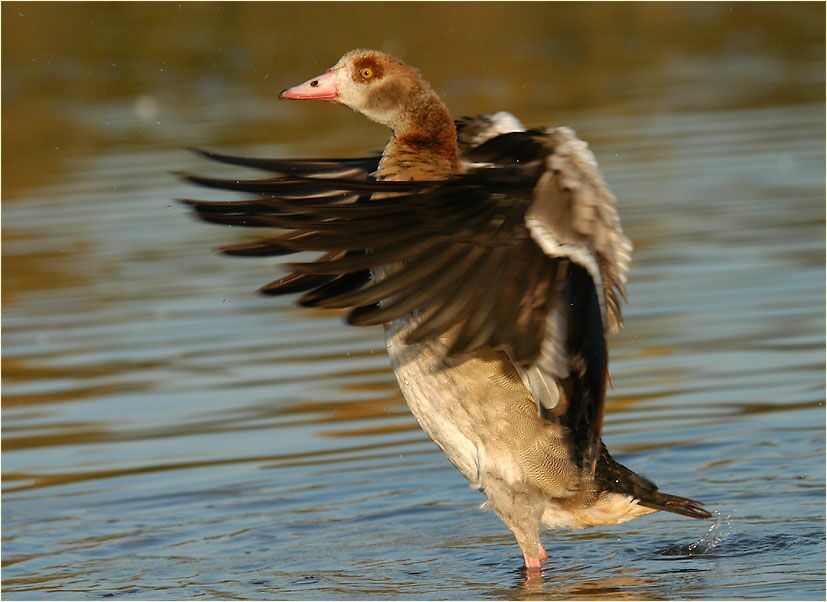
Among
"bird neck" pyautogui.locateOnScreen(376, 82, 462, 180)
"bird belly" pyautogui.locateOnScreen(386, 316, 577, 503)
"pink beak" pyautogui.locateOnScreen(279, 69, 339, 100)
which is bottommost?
"bird belly" pyautogui.locateOnScreen(386, 316, 577, 503)

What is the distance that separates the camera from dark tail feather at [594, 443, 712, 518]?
7.11m

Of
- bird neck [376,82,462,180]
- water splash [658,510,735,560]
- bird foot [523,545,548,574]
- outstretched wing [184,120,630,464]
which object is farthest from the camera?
water splash [658,510,735,560]

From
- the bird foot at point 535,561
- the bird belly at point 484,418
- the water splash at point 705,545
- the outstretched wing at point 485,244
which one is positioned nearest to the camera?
the outstretched wing at point 485,244

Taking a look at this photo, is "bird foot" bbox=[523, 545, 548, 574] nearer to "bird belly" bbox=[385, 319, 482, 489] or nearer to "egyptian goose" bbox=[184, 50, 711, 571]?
"egyptian goose" bbox=[184, 50, 711, 571]

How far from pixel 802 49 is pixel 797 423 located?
15.1 meters

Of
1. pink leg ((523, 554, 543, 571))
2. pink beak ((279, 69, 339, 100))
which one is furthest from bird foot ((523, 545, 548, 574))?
pink beak ((279, 69, 339, 100))

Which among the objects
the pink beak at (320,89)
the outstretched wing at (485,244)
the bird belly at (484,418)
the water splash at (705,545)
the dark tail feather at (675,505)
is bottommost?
the water splash at (705,545)

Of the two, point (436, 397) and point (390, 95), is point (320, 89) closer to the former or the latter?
point (390, 95)

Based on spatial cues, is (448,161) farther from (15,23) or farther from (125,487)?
(15,23)

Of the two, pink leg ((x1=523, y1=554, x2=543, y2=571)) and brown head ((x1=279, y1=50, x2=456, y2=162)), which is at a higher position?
brown head ((x1=279, y1=50, x2=456, y2=162))

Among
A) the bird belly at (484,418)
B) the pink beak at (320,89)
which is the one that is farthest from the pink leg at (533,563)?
the pink beak at (320,89)

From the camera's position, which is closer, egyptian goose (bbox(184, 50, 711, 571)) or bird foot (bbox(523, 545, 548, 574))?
egyptian goose (bbox(184, 50, 711, 571))

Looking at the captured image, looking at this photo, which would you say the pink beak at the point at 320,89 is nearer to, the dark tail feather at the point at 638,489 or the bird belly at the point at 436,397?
the bird belly at the point at 436,397

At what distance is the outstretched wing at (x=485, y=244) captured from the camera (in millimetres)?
5688
